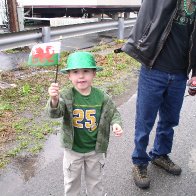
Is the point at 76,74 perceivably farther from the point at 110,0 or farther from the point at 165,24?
the point at 110,0

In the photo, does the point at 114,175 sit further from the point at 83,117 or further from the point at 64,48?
the point at 64,48

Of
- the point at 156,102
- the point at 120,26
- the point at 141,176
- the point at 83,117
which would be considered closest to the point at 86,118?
the point at 83,117

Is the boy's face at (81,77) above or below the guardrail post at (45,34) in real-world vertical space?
above

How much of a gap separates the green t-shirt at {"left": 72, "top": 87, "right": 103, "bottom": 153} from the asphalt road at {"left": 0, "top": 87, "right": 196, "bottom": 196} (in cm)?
76

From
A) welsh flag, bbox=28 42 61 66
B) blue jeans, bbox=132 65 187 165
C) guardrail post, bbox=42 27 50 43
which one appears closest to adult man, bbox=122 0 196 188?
blue jeans, bbox=132 65 187 165

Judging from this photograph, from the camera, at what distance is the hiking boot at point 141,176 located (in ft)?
11.2

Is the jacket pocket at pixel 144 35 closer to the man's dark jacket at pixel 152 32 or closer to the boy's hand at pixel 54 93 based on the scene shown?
the man's dark jacket at pixel 152 32

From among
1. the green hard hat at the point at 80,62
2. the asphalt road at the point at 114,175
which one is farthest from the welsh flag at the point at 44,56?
the asphalt road at the point at 114,175

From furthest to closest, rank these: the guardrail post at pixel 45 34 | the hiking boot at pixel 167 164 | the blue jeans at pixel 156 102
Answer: the guardrail post at pixel 45 34 → the hiking boot at pixel 167 164 → the blue jeans at pixel 156 102

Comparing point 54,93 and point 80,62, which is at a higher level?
point 80,62

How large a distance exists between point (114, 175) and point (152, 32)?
1.51 metres

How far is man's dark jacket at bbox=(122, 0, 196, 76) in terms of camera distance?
9.57 feet

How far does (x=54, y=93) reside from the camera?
2383 millimetres

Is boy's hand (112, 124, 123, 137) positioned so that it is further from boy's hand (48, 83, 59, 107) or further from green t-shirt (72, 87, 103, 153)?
boy's hand (48, 83, 59, 107)
